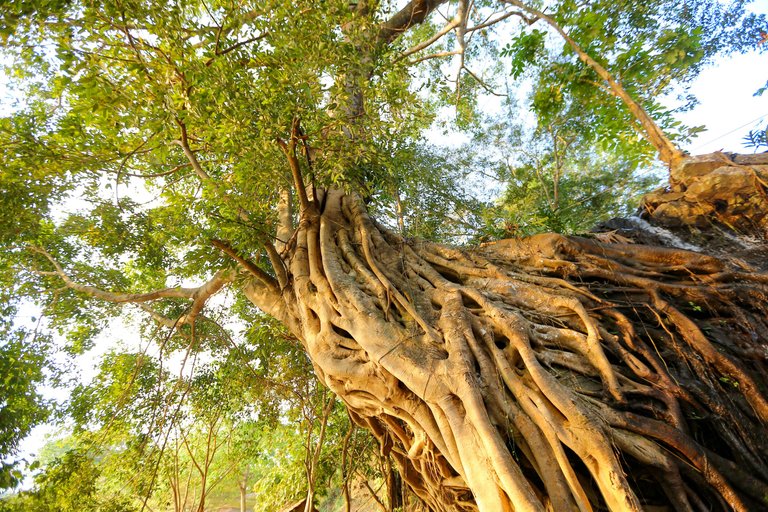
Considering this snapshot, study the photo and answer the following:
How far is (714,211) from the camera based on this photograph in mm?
3303

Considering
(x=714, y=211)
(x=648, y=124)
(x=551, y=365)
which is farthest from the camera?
(x=648, y=124)

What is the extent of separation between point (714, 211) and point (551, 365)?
2.37 meters

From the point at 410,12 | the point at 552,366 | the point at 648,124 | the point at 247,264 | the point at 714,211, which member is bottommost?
the point at 552,366

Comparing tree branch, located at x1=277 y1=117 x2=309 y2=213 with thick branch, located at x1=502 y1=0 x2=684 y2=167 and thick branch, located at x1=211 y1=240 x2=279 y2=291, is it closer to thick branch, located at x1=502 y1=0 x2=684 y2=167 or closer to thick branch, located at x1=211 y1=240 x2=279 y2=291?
thick branch, located at x1=211 y1=240 x2=279 y2=291

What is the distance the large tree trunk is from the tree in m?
0.01

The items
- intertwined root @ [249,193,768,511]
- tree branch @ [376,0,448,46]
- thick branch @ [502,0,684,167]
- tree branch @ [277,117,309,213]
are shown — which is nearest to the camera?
intertwined root @ [249,193,768,511]

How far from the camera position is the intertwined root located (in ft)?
6.09

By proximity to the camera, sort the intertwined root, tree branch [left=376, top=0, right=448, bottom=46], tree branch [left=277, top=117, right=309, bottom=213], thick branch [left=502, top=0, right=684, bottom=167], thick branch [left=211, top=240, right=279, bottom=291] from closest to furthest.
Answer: the intertwined root
tree branch [left=277, top=117, right=309, bottom=213]
thick branch [left=211, top=240, right=279, bottom=291]
thick branch [left=502, top=0, right=684, bottom=167]
tree branch [left=376, top=0, right=448, bottom=46]

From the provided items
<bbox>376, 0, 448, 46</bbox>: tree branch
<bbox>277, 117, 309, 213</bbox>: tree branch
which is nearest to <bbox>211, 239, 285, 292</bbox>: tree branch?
<bbox>277, 117, 309, 213</bbox>: tree branch

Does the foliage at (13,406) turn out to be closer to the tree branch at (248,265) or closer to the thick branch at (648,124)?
the tree branch at (248,265)

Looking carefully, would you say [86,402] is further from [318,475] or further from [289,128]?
[289,128]

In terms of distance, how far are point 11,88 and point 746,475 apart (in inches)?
303

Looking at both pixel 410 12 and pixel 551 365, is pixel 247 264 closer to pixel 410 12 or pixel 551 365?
pixel 551 365

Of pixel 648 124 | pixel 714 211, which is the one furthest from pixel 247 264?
pixel 714 211
